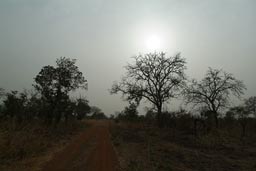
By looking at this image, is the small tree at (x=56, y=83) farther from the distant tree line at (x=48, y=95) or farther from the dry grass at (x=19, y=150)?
the dry grass at (x=19, y=150)

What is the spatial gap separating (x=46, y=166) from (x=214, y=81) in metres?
31.4

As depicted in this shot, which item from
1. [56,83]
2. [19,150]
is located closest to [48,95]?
[56,83]

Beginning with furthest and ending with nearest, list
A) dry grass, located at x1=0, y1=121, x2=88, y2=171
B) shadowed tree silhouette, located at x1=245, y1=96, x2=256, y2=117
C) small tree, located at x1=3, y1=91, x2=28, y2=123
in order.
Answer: shadowed tree silhouette, located at x1=245, y1=96, x2=256, y2=117 → small tree, located at x1=3, y1=91, x2=28, y2=123 → dry grass, located at x1=0, y1=121, x2=88, y2=171

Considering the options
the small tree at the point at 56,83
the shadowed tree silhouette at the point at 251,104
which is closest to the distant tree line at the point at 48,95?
the small tree at the point at 56,83

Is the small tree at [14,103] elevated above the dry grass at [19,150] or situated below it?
above

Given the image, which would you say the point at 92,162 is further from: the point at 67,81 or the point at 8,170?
the point at 67,81

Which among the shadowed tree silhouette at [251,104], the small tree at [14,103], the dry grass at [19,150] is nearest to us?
the dry grass at [19,150]

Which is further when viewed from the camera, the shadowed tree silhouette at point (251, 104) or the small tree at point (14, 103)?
the shadowed tree silhouette at point (251, 104)

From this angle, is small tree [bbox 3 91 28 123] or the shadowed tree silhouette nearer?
small tree [bbox 3 91 28 123]

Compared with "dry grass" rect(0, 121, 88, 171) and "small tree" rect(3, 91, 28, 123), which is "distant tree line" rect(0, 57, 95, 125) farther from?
"dry grass" rect(0, 121, 88, 171)

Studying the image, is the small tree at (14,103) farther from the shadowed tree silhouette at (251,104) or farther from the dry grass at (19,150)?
the shadowed tree silhouette at (251,104)

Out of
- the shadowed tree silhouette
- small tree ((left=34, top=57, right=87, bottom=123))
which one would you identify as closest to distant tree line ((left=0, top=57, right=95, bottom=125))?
small tree ((left=34, top=57, right=87, bottom=123))

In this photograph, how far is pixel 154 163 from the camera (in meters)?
10.7

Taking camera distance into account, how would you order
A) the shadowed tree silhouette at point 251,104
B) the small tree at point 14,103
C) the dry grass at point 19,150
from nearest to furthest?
the dry grass at point 19,150
the small tree at point 14,103
the shadowed tree silhouette at point 251,104
